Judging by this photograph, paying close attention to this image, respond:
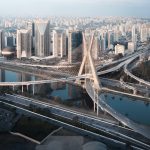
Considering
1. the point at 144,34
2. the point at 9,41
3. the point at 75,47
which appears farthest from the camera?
the point at 144,34

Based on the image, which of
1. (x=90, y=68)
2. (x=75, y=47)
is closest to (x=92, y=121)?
(x=90, y=68)

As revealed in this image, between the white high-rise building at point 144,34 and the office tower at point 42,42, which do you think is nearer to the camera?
the office tower at point 42,42

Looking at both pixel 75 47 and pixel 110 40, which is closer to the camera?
pixel 75 47

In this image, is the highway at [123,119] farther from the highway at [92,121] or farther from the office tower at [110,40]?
the office tower at [110,40]

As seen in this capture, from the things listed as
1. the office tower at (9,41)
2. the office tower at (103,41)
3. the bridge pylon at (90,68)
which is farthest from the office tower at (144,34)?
the bridge pylon at (90,68)

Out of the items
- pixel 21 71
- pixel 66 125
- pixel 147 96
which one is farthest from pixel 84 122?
pixel 21 71

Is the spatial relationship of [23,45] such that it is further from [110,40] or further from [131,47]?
[110,40]

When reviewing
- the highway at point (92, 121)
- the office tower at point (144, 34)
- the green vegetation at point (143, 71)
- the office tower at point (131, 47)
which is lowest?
the highway at point (92, 121)

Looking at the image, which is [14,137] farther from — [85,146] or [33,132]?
[85,146]

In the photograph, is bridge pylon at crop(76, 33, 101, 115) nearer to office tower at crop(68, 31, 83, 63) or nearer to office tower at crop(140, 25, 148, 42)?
office tower at crop(68, 31, 83, 63)
